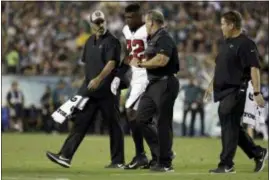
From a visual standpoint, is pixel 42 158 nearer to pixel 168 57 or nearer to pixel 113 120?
pixel 113 120

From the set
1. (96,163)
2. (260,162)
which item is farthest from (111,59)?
(260,162)

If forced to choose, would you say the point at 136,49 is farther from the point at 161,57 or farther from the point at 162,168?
the point at 162,168

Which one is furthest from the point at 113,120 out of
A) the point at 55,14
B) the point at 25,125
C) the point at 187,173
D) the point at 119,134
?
the point at 55,14

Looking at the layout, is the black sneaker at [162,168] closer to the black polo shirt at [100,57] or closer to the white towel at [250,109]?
the white towel at [250,109]

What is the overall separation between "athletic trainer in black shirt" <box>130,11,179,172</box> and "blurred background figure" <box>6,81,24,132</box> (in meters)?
16.3

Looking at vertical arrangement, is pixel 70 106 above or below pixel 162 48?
below

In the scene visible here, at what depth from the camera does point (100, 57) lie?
14.9m

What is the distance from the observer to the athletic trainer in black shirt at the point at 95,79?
1470 cm

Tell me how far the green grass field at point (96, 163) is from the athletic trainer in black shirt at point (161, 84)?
414 mm

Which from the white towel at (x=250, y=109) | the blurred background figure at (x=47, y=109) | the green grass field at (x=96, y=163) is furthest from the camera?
the blurred background figure at (x=47, y=109)

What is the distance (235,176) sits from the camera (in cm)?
1330

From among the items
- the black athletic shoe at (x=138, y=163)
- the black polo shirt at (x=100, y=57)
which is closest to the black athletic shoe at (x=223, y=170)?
the black athletic shoe at (x=138, y=163)

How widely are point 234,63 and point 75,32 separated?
64.9ft

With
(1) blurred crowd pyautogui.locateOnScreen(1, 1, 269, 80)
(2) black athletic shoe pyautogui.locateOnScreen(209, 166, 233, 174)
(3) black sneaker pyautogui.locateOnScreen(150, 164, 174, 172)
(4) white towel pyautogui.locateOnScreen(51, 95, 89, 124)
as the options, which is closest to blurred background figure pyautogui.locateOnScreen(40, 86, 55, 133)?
(1) blurred crowd pyautogui.locateOnScreen(1, 1, 269, 80)
